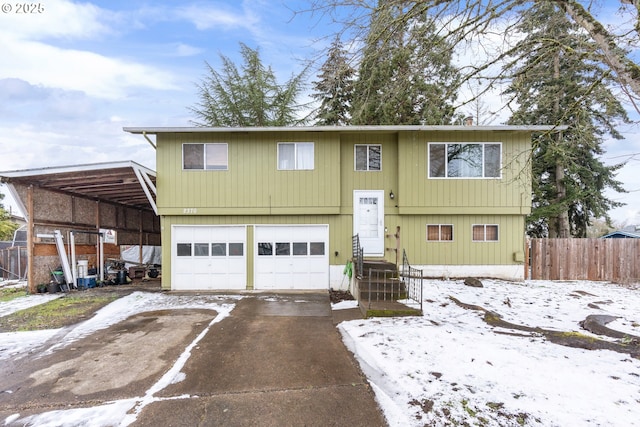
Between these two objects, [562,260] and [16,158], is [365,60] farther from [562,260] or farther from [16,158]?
[16,158]

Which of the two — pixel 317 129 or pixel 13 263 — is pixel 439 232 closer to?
pixel 317 129

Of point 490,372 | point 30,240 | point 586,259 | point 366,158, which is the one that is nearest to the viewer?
point 490,372

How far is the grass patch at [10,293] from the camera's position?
855 cm

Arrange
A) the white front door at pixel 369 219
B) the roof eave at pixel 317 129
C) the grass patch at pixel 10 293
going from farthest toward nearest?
the white front door at pixel 369 219 → the roof eave at pixel 317 129 → the grass patch at pixel 10 293

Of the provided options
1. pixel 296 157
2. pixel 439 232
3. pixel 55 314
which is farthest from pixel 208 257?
pixel 439 232

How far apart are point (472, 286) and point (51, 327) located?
1037 centimetres

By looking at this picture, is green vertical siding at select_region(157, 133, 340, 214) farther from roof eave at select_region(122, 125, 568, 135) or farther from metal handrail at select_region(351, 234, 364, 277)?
metal handrail at select_region(351, 234, 364, 277)

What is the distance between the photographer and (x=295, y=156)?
9.33 m

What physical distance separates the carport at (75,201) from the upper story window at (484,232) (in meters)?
10.6

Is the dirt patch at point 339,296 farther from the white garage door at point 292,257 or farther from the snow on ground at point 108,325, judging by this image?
the snow on ground at point 108,325

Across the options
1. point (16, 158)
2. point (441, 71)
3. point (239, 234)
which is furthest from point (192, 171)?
point (16, 158)

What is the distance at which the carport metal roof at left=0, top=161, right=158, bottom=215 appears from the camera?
8.55 metres

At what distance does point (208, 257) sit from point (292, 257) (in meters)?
2.77

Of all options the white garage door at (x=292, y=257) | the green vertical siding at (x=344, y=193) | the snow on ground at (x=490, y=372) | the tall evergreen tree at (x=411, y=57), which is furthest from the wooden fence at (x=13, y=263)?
the tall evergreen tree at (x=411, y=57)
